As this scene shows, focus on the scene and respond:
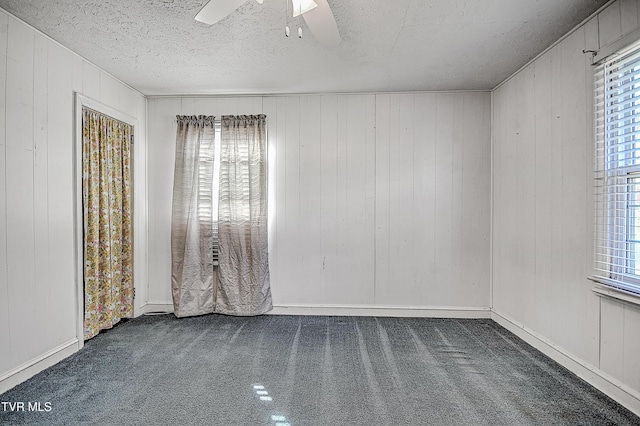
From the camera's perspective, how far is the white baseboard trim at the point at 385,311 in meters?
4.19

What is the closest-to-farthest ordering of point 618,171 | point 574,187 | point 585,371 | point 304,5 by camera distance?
1. point 304,5
2. point 618,171
3. point 585,371
4. point 574,187

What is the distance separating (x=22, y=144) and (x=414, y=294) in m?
3.73

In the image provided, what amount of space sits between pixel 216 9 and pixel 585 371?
3207mm

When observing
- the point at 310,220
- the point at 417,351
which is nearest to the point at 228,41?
the point at 310,220

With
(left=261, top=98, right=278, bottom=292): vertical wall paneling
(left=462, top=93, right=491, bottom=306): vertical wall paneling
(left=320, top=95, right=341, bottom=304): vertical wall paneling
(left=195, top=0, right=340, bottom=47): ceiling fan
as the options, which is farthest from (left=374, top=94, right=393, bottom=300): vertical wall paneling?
(left=195, top=0, right=340, bottom=47): ceiling fan

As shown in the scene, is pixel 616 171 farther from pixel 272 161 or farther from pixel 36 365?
pixel 36 365

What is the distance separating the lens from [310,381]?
2.62 m

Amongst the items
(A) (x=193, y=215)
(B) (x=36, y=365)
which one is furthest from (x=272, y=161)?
(B) (x=36, y=365)

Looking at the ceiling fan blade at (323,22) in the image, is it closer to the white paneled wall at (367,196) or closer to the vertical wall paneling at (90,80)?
the white paneled wall at (367,196)

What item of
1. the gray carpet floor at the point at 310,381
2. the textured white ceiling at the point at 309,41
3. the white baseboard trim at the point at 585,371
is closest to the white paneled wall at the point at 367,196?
the textured white ceiling at the point at 309,41

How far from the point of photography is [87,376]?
2695 mm

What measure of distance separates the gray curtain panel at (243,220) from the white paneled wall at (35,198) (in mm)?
1443

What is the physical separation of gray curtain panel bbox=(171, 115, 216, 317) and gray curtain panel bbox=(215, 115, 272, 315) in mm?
145

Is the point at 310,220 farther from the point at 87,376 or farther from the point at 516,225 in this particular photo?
the point at 87,376
